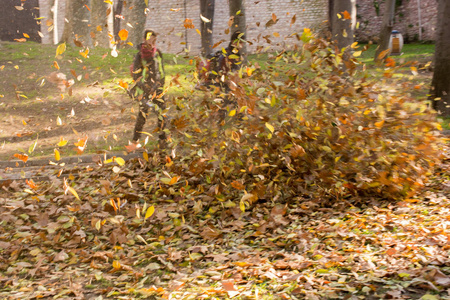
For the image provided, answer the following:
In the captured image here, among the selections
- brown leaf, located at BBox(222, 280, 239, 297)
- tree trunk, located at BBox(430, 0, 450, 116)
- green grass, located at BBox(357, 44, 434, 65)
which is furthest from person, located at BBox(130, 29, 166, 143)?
green grass, located at BBox(357, 44, 434, 65)

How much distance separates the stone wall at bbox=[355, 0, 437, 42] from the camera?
61.2 feet

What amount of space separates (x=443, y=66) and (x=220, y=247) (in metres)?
5.84

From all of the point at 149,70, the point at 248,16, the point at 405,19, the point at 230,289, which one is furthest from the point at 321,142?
the point at 405,19

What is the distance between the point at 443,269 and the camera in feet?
10.2

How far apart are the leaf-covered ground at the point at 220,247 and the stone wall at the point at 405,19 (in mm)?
15890

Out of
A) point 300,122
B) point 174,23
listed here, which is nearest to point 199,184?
point 300,122

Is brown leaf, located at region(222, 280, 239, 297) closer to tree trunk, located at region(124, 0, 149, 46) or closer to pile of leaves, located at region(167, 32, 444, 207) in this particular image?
pile of leaves, located at region(167, 32, 444, 207)

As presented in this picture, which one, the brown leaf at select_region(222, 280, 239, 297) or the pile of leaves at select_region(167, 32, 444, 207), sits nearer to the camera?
the brown leaf at select_region(222, 280, 239, 297)

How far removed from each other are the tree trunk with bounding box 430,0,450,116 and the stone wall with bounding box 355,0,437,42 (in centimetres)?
1162

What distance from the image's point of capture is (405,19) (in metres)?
20.0

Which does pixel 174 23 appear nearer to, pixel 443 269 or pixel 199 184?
pixel 199 184

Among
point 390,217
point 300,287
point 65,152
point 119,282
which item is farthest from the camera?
point 65,152

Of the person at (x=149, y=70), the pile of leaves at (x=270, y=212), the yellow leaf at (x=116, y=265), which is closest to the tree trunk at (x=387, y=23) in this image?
the person at (x=149, y=70)

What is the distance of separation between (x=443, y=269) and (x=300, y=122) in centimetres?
214
